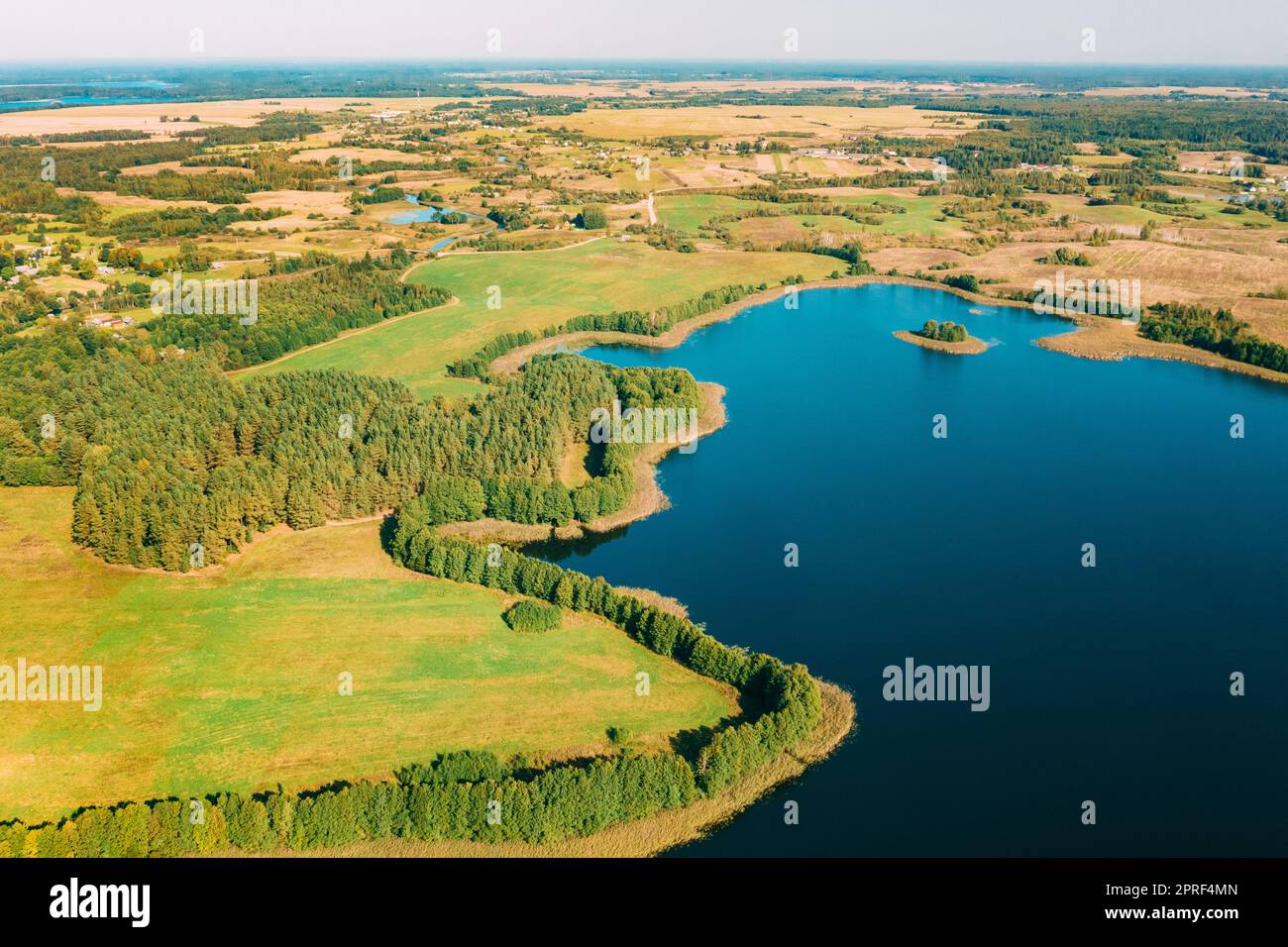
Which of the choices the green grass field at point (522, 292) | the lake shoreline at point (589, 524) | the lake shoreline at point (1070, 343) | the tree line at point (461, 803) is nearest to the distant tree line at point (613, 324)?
the lake shoreline at point (1070, 343)

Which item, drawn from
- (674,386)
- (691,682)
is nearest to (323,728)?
(691,682)

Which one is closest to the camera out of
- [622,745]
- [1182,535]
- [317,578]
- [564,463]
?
[622,745]

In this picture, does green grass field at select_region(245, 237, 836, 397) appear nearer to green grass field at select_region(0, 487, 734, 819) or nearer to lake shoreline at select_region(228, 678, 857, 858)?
green grass field at select_region(0, 487, 734, 819)

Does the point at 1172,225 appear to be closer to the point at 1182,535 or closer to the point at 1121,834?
the point at 1182,535

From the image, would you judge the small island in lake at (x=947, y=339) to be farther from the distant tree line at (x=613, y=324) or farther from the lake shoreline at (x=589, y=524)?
the lake shoreline at (x=589, y=524)

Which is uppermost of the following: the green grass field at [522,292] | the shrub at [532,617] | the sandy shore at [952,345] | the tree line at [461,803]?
the green grass field at [522,292]

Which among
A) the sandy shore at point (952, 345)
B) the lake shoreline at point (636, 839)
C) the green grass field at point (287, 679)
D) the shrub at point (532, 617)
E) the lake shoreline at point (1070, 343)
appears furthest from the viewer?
the sandy shore at point (952, 345)

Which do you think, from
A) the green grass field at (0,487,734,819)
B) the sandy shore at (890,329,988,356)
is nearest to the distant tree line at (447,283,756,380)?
the sandy shore at (890,329,988,356)
